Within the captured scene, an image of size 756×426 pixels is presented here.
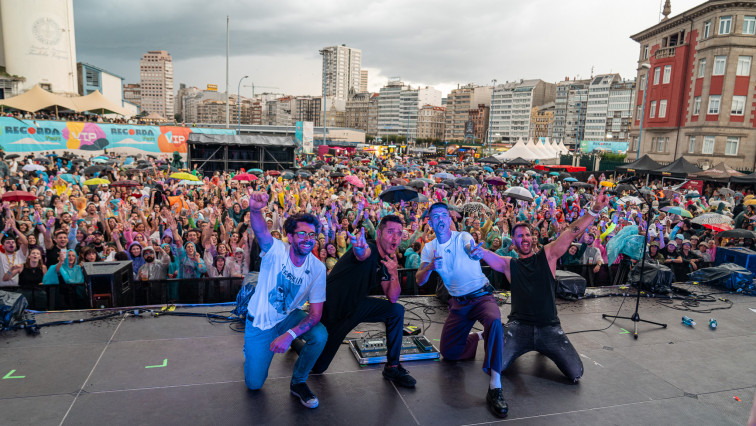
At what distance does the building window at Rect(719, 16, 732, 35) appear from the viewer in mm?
31203

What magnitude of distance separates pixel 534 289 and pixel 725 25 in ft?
123

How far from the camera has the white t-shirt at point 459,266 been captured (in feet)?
15.9

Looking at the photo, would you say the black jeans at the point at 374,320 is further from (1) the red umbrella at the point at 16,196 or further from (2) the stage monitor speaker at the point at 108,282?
(1) the red umbrella at the point at 16,196

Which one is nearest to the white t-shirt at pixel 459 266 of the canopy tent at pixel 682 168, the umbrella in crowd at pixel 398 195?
the umbrella in crowd at pixel 398 195

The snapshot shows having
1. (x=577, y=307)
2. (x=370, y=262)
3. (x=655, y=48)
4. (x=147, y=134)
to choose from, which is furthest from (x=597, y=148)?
(x=370, y=262)

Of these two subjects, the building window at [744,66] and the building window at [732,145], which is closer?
the building window at [744,66]

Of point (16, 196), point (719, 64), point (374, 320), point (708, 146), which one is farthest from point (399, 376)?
point (719, 64)

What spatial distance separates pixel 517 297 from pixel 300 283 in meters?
2.44

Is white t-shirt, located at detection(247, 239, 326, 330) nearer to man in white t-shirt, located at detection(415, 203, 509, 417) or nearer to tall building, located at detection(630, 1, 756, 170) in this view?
man in white t-shirt, located at detection(415, 203, 509, 417)

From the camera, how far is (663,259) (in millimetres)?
9727

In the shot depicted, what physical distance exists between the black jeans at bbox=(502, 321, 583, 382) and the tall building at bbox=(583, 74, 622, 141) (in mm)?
138313

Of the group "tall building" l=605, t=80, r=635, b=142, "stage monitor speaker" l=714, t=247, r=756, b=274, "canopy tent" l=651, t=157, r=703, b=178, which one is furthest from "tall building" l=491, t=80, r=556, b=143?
"stage monitor speaker" l=714, t=247, r=756, b=274

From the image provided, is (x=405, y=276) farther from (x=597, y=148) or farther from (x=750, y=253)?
(x=597, y=148)

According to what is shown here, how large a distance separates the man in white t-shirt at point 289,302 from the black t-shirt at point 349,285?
313 mm
